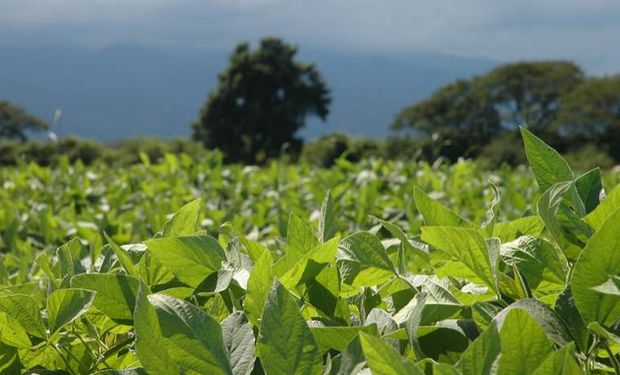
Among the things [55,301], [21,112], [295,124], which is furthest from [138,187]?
[21,112]

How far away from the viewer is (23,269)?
118cm

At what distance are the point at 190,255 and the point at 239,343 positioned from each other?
0.44 ft

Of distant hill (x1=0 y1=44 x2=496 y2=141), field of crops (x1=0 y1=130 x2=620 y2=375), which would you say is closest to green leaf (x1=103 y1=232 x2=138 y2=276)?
field of crops (x1=0 y1=130 x2=620 y2=375)

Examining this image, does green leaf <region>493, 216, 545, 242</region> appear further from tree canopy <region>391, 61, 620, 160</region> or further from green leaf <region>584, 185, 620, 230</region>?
A: tree canopy <region>391, 61, 620, 160</region>

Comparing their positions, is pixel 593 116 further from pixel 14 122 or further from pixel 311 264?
pixel 311 264

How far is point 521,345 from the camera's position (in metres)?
0.46

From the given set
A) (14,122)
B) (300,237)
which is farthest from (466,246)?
(14,122)

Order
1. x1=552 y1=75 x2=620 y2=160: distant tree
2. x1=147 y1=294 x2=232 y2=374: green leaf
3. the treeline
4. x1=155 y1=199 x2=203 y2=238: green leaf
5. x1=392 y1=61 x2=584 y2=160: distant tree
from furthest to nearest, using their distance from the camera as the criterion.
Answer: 1. x1=392 y1=61 x2=584 y2=160: distant tree
2. x1=552 y1=75 x2=620 y2=160: distant tree
3. the treeline
4. x1=155 y1=199 x2=203 y2=238: green leaf
5. x1=147 y1=294 x2=232 y2=374: green leaf

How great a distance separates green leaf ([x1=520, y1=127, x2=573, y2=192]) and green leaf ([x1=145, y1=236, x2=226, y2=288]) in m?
0.27

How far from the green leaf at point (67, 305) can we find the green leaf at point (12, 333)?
1.0 inches

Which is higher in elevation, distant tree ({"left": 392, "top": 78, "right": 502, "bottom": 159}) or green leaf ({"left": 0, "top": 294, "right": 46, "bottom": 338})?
green leaf ({"left": 0, "top": 294, "right": 46, "bottom": 338})

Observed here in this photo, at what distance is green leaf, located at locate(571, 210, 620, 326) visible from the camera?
50 cm

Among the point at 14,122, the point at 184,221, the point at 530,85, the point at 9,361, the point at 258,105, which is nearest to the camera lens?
the point at 9,361

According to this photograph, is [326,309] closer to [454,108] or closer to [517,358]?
[517,358]
